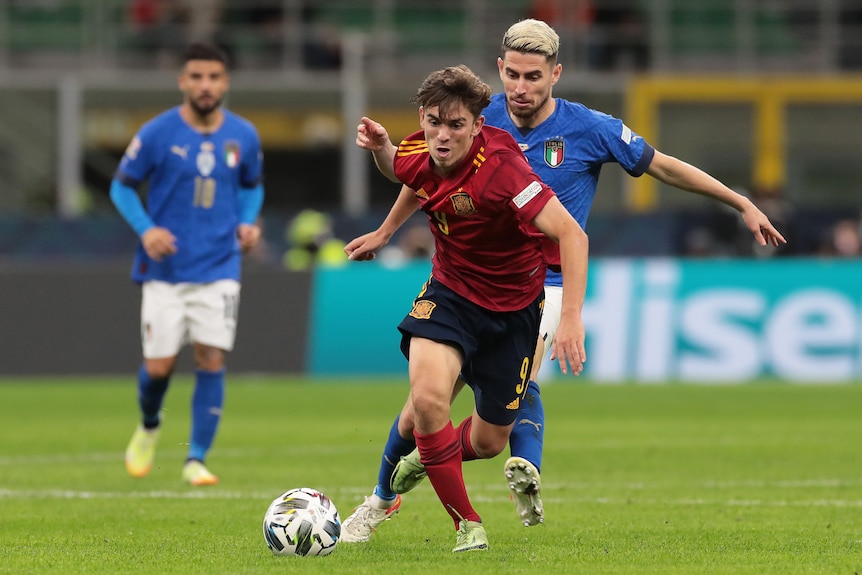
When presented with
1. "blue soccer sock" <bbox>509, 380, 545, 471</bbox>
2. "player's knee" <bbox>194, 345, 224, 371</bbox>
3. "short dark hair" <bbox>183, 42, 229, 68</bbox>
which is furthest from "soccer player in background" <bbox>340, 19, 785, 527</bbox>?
"player's knee" <bbox>194, 345, 224, 371</bbox>

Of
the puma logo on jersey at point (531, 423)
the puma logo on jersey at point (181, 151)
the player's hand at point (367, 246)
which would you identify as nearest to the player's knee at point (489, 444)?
the puma logo on jersey at point (531, 423)

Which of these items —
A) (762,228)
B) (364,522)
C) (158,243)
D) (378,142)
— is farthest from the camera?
(158,243)

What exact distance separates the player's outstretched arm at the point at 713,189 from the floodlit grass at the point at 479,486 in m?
1.32

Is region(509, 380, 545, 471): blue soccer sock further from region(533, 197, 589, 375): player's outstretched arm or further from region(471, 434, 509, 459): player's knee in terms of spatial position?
region(533, 197, 589, 375): player's outstretched arm

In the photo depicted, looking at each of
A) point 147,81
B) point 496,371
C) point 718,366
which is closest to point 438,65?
point 147,81

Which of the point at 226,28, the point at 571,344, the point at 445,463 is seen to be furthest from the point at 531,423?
the point at 226,28

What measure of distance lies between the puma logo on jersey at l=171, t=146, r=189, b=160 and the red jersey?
3.27m

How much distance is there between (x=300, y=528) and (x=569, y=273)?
1.48m

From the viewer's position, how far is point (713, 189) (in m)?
6.96

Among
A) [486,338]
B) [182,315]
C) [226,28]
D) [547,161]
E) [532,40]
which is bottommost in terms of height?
[182,315]

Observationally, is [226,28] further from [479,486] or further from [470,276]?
[470,276]

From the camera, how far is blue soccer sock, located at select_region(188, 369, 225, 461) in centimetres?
966

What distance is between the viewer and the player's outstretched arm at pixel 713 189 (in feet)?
22.5

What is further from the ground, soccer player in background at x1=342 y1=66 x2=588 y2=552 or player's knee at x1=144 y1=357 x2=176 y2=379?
soccer player in background at x1=342 y1=66 x2=588 y2=552
